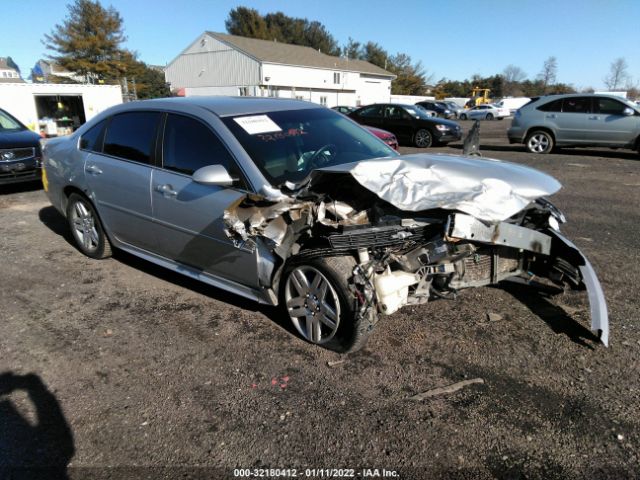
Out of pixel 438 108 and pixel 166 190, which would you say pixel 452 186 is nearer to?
→ pixel 166 190

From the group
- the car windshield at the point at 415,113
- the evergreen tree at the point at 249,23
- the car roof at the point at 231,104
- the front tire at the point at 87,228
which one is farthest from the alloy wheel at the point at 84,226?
the evergreen tree at the point at 249,23


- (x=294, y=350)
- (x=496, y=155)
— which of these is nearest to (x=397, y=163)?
(x=294, y=350)

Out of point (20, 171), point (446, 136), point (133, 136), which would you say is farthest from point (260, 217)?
point (446, 136)

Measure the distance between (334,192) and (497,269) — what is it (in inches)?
52.2

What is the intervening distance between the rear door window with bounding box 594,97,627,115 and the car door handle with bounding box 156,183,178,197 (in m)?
12.5

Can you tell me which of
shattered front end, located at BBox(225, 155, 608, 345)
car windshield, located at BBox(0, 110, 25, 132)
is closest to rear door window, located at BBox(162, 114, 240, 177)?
shattered front end, located at BBox(225, 155, 608, 345)

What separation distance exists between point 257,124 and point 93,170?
6.50 ft

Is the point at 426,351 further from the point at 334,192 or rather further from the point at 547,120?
the point at 547,120

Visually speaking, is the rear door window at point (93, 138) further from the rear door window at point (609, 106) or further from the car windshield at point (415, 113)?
the car windshield at point (415, 113)

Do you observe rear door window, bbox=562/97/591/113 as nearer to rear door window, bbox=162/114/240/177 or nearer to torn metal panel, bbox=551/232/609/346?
torn metal panel, bbox=551/232/609/346

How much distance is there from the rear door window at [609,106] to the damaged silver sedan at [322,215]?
10445mm

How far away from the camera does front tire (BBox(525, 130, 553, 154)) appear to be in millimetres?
13555

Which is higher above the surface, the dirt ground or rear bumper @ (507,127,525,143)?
rear bumper @ (507,127,525,143)

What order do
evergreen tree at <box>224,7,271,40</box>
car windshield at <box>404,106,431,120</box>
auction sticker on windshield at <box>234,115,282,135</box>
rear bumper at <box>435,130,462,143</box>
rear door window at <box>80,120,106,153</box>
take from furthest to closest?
evergreen tree at <box>224,7,271,40</box>, car windshield at <box>404,106,431,120</box>, rear bumper at <box>435,130,462,143</box>, rear door window at <box>80,120,106,153</box>, auction sticker on windshield at <box>234,115,282,135</box>
